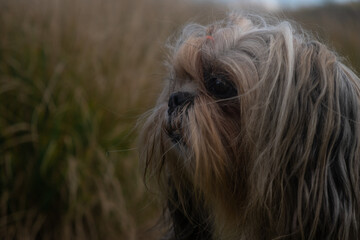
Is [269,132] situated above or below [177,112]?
below

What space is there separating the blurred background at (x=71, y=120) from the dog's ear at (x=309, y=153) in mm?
1179

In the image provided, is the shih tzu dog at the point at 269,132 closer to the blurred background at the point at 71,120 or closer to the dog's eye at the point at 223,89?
the dog's eye at the point at 223,89

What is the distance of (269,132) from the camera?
1.78 m

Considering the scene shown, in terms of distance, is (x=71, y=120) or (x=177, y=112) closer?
(x=177, y=112)

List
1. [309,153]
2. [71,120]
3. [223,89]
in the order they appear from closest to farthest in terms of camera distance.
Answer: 1. [309,153]
2. [223,89]
3. [71,120]

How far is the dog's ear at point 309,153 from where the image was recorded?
1.75m

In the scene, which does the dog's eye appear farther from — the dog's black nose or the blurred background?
the blurred background

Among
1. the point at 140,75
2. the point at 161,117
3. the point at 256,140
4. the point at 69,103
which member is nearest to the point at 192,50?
the point at 161,117

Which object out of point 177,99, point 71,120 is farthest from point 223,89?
point 71,120

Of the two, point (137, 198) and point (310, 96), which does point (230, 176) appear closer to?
point (310, 96)

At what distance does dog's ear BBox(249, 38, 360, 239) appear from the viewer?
1.75 m

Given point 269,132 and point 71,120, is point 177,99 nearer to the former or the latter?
point 269,132

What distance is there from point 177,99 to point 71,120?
1916 mm

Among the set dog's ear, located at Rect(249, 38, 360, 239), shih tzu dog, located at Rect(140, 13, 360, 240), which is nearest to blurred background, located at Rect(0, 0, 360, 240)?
shih tzu dog, located at Rect(140, 13, 360, 240)
